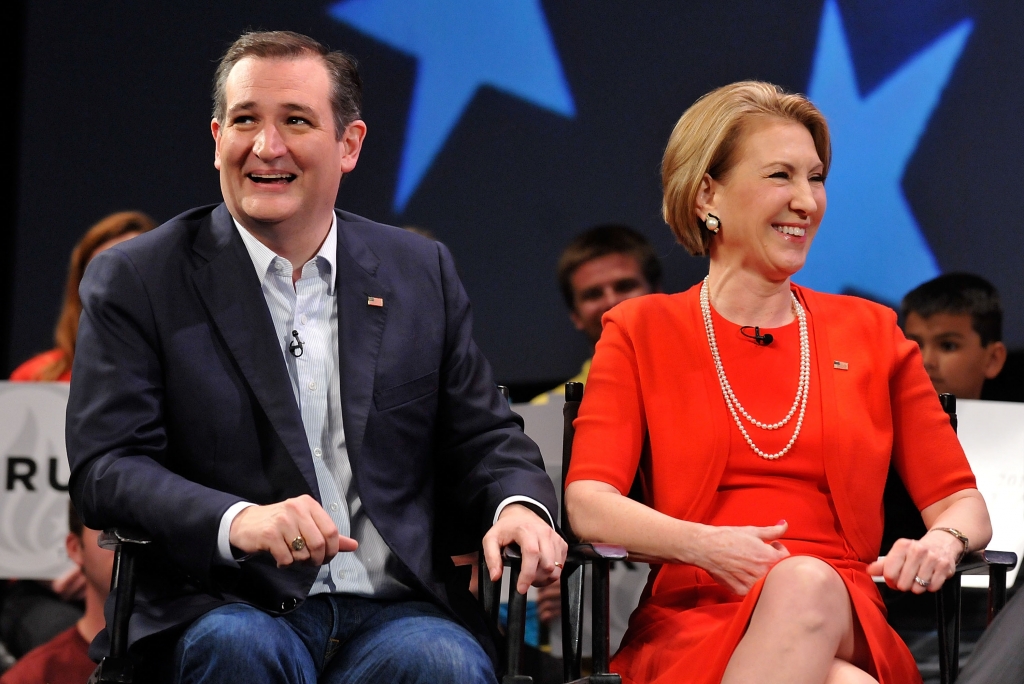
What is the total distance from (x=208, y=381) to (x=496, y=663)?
30.3 inches

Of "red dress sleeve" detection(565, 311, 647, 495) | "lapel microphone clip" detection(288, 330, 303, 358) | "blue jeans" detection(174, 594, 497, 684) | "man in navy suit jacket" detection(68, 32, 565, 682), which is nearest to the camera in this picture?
"blue jeans" detection(174, 594, 497, 684)

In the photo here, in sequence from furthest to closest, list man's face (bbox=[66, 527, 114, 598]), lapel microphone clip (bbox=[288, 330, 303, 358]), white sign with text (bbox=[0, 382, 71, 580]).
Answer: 1. man's face (bbox=[66, 527, 114, 598])
2. white sign with text (bbox=[0, 382, 71, 580])
3. lapel microphone clip (bbox=[288, 330, 303, 358])

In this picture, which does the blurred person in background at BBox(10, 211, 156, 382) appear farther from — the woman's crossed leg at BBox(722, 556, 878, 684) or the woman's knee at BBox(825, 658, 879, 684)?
the woman's knee at BBox(825, 658, 879, 684)

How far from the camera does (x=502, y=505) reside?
7.47ft

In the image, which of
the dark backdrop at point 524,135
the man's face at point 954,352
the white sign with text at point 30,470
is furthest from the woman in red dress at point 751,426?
the white sign with text at point 30,470

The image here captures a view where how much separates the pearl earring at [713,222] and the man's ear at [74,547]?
2.32 metres

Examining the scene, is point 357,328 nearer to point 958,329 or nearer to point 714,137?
point 714,137

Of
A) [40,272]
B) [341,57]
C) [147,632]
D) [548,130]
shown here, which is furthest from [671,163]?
[40,272]

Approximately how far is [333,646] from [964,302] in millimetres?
2700

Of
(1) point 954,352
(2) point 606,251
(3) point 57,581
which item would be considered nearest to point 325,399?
(3) point 57,581

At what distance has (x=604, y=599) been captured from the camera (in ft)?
7.34

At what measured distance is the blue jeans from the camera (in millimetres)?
1928

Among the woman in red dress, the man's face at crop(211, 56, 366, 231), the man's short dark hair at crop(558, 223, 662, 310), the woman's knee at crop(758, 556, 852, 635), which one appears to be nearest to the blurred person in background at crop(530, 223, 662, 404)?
the man's short dark hair at crop(558, 223, 662, 310)

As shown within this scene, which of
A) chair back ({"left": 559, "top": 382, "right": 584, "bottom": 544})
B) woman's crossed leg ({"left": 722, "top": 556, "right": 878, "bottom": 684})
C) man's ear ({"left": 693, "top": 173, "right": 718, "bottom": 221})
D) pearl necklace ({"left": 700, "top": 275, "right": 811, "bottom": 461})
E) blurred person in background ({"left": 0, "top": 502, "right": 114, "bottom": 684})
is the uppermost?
man's ear ({"left": 693, "top": 173, "right": 718, "bottom": 221})
